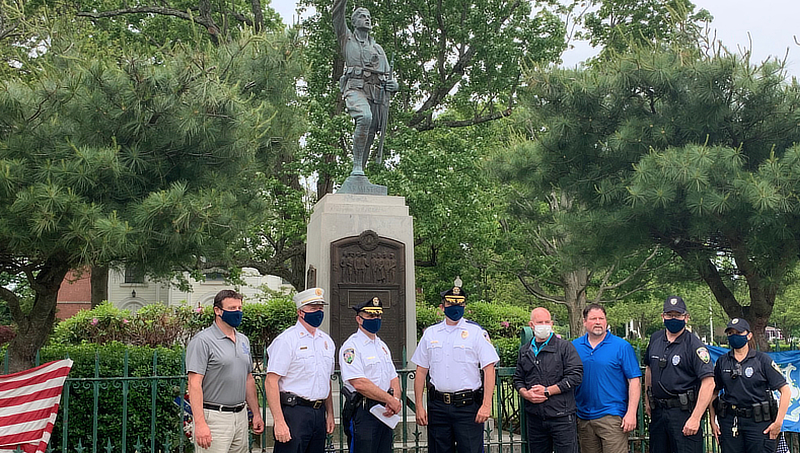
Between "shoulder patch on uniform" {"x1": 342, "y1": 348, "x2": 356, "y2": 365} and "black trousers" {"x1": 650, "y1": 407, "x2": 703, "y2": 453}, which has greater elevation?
"shoulder patch on uniform" {"x1": 342, "y1": 348, "x2": 356, "y2": 365}

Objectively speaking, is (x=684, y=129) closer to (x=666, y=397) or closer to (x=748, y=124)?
(x=748, y=124)

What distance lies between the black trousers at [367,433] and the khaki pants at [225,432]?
831mm

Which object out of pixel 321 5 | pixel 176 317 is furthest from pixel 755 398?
pixel 321 5

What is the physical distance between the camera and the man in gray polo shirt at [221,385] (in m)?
4.74

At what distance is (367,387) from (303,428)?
55 cm

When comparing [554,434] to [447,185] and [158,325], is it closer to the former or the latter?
[158,325]

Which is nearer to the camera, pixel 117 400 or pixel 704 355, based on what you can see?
pixel 704 355

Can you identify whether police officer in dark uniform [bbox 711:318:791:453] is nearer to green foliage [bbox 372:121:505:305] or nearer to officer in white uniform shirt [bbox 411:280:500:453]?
officer in white uniform shirt [bbox 411:280:500:453]

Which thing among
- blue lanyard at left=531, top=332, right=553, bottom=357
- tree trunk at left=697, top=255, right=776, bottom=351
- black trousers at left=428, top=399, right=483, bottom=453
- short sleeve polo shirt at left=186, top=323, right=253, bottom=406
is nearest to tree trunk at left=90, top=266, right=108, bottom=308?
tree trunk at left=697, top=255, right=776, bottom=351

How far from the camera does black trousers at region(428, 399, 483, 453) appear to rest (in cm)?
533

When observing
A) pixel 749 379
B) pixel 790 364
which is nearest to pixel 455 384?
pixel 749 379

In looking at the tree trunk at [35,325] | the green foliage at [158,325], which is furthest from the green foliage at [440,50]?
the tree trunk at [35,325]

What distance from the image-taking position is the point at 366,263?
9297 millimetres

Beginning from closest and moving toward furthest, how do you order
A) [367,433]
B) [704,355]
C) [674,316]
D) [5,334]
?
[367,433] < [704,355] < [674,316] < [5,334]
